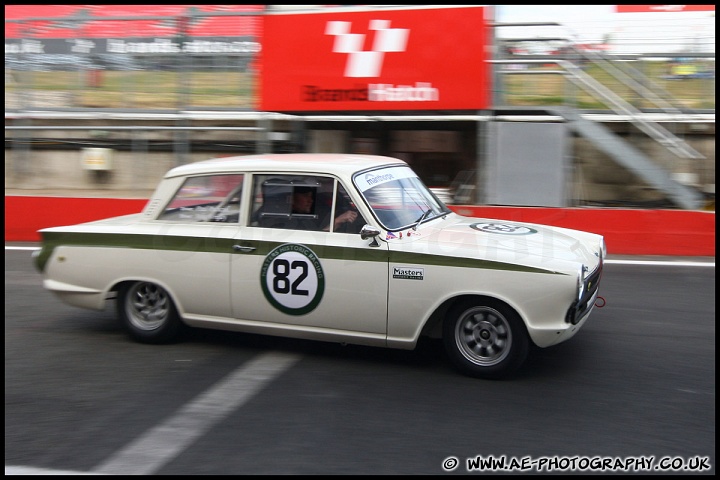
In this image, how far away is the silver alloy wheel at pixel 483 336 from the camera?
5168 millimetres

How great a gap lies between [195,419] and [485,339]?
2.02 m

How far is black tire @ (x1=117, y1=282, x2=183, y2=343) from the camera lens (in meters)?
6.12

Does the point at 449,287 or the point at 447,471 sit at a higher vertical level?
the point at 449,287

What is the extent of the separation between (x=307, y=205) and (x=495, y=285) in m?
1.56

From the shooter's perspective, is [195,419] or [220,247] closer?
[195,419]

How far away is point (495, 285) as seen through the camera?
5043mm

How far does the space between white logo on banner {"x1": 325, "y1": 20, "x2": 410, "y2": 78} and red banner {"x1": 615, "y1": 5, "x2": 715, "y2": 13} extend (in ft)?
12.4

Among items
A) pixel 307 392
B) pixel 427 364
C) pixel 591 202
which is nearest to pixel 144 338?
pixel 307 392

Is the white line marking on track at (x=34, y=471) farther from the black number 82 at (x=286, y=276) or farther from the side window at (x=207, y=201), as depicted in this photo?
the side window at (x=207, y=201)

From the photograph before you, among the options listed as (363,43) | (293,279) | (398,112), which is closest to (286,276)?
(293,279)

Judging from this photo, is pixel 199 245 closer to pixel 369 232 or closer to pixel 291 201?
pixel 291 201

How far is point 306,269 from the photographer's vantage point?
552 centimetres

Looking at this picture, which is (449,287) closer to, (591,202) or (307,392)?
(307,392)

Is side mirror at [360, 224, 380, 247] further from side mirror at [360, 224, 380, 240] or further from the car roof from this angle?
the car roof
